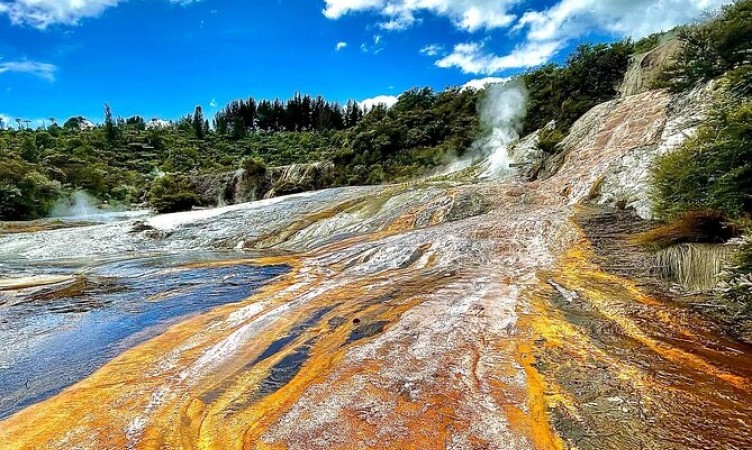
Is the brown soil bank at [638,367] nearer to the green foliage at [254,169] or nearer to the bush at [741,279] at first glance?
the bush at [741,279]

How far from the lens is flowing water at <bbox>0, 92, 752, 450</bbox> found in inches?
118

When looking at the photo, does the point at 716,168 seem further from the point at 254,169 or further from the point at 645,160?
the point at 254,169

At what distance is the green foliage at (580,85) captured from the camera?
23.5m

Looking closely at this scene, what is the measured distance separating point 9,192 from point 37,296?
19914 mm

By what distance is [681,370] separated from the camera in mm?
3717

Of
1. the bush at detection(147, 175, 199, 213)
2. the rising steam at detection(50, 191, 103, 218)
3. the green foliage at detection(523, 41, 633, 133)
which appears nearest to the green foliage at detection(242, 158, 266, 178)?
the bush at detection(147, 175, 199, 213)

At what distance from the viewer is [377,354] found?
426cm

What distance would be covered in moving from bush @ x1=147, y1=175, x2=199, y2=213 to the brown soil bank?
2354cm

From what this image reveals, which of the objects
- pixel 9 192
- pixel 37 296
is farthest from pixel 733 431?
pixel 9 192

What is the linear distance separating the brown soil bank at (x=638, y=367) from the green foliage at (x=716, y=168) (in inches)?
53.1

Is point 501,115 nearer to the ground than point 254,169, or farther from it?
farther from it

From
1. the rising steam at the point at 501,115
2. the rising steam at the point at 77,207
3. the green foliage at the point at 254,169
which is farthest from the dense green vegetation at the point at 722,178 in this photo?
the rising steam at the point at 77,207

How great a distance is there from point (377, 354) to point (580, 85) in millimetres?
26110

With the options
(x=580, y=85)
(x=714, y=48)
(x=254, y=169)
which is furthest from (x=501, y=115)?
(x=714, y=48)
